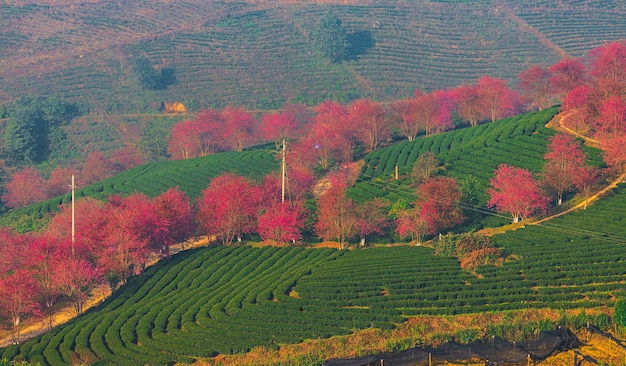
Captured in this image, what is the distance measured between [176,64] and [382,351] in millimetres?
116774

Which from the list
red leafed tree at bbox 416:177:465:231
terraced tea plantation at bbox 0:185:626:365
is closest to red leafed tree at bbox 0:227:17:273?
terraced tea plantation at bbox 0:185:626:365

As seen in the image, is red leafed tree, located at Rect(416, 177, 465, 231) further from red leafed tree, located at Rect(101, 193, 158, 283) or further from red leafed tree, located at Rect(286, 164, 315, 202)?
red leafed tree, located at Rect(101, 193, 158, 283)

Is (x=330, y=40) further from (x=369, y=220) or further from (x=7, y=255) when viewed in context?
(x=7, y=255)

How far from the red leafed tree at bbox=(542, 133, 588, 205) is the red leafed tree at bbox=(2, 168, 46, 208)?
62749mm

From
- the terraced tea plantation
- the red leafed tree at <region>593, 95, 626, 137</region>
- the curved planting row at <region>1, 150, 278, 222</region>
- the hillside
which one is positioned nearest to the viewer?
the terraced tea plantation

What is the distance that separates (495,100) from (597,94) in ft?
84.8

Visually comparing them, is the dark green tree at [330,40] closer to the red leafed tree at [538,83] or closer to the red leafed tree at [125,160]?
the red leafed tree at [125,160]

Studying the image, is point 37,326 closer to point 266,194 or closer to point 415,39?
point 266,194

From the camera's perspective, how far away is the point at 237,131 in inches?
4328

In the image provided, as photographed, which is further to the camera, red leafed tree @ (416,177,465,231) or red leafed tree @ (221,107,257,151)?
red leafed tree @ (221,107,257,151)

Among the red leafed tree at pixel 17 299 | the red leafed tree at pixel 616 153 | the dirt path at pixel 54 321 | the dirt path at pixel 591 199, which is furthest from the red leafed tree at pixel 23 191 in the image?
the red leafed tree at pixel 616 153

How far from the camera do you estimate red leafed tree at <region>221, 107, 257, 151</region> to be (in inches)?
4331

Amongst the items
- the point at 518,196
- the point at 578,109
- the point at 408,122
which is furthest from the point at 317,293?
the point at 408,122

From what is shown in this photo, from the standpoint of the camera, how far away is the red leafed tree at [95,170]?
11250cm
